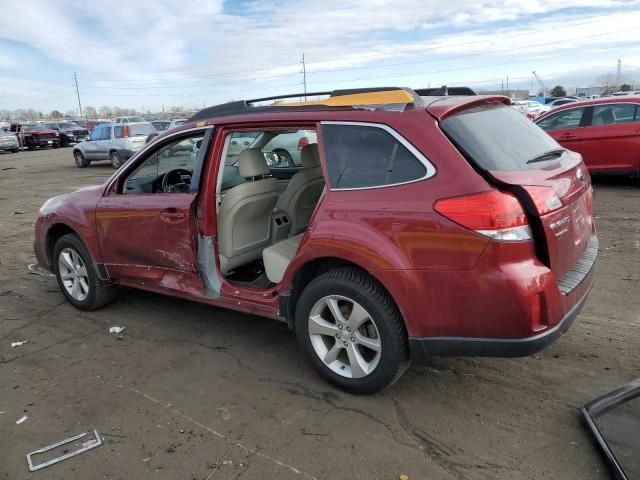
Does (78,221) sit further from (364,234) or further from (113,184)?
(364,234)

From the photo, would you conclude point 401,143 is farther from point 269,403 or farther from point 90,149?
point 90,149

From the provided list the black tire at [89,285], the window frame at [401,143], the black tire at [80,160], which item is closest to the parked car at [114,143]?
the black tire at [80,160]

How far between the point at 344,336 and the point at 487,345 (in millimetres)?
851

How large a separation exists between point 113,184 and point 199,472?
274 centimetres

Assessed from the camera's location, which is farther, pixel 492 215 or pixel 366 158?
pixel 366 158

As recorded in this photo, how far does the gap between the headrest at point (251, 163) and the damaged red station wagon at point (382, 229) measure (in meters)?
0.01

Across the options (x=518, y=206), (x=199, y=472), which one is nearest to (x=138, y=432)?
(x=199, y=472)

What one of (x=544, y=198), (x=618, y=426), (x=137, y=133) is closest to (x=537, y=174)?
(x=544, y=198)

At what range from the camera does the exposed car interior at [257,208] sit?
13.2ft

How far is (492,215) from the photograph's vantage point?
257 centimetres

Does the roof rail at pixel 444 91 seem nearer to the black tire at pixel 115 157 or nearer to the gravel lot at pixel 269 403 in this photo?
the gravel lot at pixel 269 403

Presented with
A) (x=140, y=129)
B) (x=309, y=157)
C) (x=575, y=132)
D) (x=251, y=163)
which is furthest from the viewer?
(x=140, y=129)

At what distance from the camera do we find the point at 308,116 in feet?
10.9

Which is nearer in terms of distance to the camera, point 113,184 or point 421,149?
point 421,149
